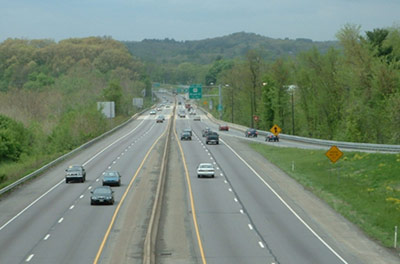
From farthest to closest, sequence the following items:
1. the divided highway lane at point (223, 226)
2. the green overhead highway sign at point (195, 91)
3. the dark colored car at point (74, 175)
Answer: the green overhead highway sign at point (195, 91)
the dark colored car at point (74, 175)
the divided highway lane at point (223, 226)

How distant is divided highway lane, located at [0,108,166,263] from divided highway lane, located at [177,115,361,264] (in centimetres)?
606

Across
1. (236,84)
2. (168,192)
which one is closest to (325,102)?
(236,84)

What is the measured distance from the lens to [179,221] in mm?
39344

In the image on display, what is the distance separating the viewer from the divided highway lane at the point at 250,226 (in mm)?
30469

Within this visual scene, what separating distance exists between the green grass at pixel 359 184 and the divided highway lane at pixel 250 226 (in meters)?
3.51

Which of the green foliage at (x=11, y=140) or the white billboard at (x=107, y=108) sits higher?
the white billboard at (x=107, y=108)

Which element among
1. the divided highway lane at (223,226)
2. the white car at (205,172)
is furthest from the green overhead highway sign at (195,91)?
the white car at (205,172)

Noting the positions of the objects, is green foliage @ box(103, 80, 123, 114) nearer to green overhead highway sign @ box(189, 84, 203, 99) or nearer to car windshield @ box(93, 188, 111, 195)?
green overhead highway sign @ box(189, 84, 203, 99)

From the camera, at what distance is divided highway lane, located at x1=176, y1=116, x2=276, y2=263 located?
30.4 meters

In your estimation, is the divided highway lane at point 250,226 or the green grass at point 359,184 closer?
the divided highway lane at point 250,226

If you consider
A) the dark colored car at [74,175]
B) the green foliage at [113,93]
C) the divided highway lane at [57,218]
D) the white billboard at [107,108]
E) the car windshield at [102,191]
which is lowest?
the divided highway lane at [57,218]

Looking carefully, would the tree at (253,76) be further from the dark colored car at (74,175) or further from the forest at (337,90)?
the dark colored car at (74,175)

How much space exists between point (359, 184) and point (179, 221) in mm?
18045

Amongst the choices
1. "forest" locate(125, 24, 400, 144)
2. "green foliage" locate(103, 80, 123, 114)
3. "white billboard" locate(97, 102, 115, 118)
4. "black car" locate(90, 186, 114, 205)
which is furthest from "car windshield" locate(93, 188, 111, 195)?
→ "green foliage" locate(103, 80, 123, 114)
